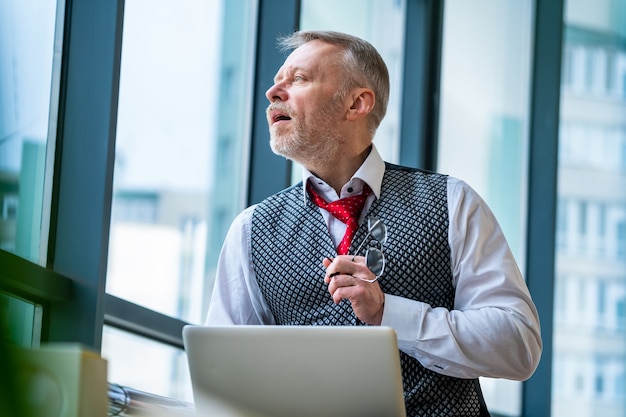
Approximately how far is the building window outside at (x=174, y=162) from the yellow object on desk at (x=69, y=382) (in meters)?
1.68

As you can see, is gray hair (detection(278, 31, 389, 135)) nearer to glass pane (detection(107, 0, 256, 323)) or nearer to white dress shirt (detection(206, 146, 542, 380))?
white dress shirt (detection(206, 146, 542, 380))

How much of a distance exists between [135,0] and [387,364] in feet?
5.01

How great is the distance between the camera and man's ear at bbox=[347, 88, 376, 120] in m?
2.37

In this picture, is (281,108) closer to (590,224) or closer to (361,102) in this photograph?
(361,102)

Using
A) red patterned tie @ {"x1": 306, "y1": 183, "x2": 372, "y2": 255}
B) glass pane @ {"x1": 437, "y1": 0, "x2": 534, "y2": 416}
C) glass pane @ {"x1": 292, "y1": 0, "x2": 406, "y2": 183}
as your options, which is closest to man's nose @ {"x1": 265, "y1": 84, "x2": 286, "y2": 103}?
red patterned tie @ {"x1": 306, "y1": 183, "x2": 372, "y2": 255}

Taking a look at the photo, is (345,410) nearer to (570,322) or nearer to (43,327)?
Answer: (43,327)

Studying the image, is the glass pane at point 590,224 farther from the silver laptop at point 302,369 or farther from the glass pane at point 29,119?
the silver laptop at point 302,369

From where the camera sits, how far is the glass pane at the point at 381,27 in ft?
11.8

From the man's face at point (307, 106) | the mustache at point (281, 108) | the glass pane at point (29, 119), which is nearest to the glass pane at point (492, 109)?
the man's face at point (307, 106)

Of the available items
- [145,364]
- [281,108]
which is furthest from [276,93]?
[145,364]

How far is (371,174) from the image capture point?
2.21 meters

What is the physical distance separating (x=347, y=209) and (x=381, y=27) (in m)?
2.15

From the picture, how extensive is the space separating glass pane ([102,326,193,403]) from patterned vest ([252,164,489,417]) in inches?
17.8

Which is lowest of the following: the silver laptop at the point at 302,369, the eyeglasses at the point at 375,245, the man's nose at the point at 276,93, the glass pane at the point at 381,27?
the silver laptop at the point at 302,369
